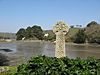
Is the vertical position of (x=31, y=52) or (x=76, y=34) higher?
(x=76, y=34)

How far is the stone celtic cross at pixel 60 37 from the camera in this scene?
15945 millimetres

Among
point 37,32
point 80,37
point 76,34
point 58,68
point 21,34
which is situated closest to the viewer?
point 58,68

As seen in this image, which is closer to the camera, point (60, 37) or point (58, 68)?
point (58, 68)

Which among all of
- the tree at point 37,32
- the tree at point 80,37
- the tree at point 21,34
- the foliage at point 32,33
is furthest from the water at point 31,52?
the tree at point 21,34

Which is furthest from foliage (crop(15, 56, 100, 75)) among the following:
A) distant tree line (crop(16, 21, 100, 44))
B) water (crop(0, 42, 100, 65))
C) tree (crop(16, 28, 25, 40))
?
tree (crop(16, 28, 25, 40))

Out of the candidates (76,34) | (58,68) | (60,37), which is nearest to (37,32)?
(76,34)

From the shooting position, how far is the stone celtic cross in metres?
15.9

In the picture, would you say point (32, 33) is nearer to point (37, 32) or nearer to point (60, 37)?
point (37, 32)

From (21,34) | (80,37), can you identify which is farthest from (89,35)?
(21,34)

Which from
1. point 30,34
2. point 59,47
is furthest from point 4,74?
point 30,34

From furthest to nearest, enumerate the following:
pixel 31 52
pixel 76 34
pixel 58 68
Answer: pixel 76 34
pixel 31 52
pixel 58 68

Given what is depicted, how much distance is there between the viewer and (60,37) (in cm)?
1622

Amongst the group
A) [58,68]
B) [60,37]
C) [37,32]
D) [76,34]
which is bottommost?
A: [58,68]

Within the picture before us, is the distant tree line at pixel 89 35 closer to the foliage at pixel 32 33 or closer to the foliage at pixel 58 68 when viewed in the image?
the foliage at pixel 32 33
